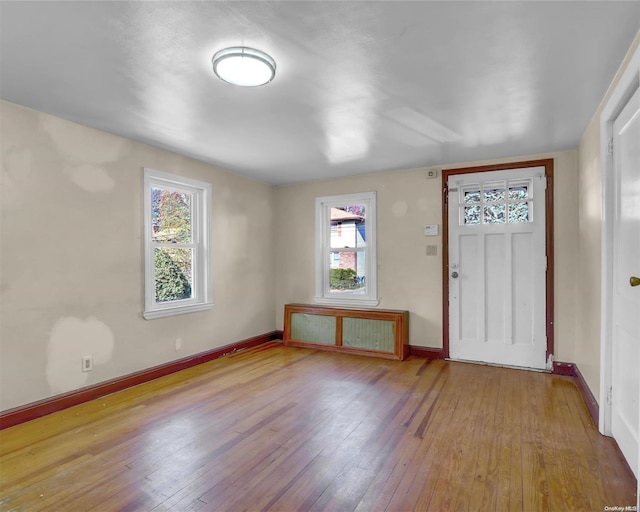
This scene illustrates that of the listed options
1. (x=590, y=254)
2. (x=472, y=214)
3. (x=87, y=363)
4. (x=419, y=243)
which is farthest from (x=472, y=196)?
(x=87, y=363)

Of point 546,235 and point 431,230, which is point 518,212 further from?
point 431,230

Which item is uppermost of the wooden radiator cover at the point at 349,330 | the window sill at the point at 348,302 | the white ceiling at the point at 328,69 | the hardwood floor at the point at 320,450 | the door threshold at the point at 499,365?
the white ceiling at the point at 328,69

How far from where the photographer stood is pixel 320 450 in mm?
2289

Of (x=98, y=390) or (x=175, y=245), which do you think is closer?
(x=98, y=390)

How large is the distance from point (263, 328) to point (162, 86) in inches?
141

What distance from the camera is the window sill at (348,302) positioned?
4812mm

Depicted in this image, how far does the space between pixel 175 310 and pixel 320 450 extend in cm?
230

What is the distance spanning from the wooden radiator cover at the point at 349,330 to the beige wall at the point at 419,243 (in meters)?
0.26

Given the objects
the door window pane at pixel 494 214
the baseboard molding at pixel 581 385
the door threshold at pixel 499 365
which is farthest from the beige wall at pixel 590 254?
the door window pane at pixel 494 214

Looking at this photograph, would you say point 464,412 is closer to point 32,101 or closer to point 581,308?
point 581,308

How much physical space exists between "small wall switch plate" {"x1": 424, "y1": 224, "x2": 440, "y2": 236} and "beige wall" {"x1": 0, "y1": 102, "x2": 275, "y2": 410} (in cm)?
275

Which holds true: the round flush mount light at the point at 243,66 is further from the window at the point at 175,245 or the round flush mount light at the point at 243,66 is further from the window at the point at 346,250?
the window at the point at 346,250

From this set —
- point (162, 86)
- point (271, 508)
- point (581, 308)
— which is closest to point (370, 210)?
point (581, 308)

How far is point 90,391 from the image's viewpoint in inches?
122
